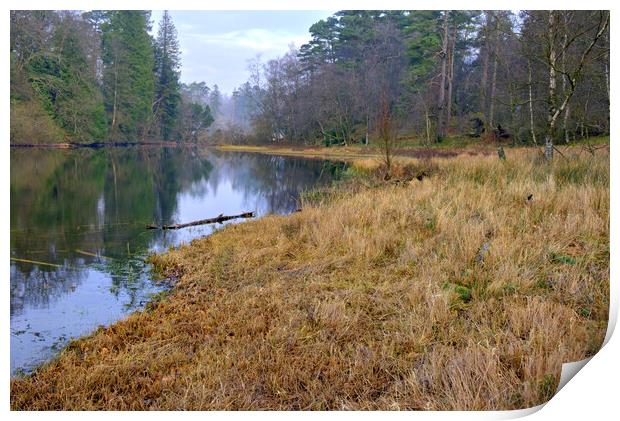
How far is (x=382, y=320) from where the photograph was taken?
411 centimetres

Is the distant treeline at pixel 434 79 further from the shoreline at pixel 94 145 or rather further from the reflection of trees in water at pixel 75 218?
the reflection of trees in water at pixel 75 218

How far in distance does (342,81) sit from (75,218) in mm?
15942

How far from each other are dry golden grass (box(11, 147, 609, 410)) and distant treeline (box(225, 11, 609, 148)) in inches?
67.0

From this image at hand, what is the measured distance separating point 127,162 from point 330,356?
69.0 feet

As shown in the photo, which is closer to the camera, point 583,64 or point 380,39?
point 583,64

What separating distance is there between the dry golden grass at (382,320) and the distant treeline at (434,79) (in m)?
1.70

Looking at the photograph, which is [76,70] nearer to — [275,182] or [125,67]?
[125,67]

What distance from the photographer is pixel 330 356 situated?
345cm

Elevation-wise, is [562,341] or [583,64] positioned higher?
[583,64]

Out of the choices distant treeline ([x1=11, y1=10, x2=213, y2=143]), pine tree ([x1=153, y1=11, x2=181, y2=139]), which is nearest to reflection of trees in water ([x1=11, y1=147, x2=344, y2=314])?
distant treeline ([x1=11, y1=10, x2=213, y2=143])

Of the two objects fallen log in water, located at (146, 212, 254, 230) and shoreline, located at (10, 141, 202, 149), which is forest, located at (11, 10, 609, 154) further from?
fallen log in water, located at (146, 212, 254, 230)

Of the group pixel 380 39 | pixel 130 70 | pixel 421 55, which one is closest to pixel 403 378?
pixel 130 70

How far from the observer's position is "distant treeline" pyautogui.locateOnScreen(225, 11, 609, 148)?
23.2 ft
